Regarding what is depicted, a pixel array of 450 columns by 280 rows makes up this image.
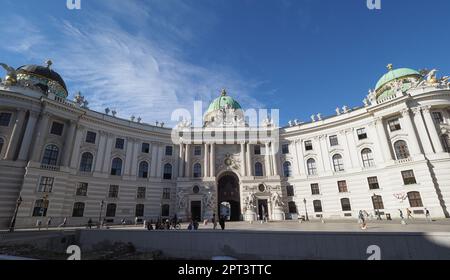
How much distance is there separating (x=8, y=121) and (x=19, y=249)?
77.1ft

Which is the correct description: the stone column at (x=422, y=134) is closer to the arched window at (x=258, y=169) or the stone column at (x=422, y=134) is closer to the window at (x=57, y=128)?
the arched window at (x=258, y=169)

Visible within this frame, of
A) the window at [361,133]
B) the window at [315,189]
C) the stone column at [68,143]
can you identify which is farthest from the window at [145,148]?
the window at [361,133]

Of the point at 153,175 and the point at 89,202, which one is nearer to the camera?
the point at 89,202

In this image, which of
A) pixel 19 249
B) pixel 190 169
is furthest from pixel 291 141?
pixel 19 249

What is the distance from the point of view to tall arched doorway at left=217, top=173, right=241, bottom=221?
1629 inches

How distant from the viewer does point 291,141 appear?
43250 millimetres

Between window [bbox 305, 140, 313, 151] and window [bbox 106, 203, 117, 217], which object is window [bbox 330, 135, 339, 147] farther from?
window [bbox 106, 203, 117, 217]

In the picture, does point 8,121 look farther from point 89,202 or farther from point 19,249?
point 19,249

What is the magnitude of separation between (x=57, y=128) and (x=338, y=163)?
149 feet

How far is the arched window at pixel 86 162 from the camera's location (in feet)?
111

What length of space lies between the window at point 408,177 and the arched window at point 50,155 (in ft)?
160

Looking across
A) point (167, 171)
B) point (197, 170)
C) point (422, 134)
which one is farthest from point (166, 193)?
point (422, 134)

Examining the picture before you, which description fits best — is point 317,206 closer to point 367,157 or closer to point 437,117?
point 367,157

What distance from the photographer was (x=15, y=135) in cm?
2792
